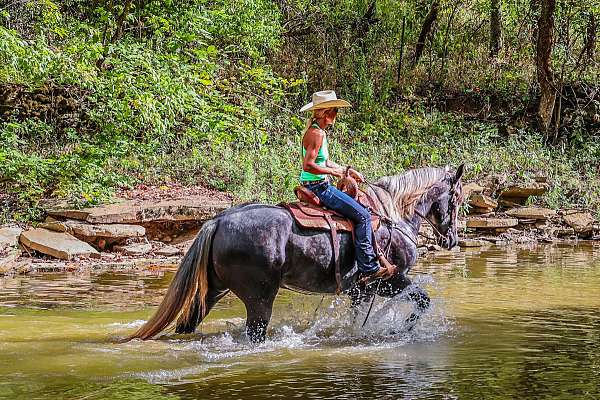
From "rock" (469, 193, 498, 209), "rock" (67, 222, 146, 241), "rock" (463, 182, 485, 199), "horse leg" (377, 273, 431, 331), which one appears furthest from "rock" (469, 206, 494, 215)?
"horse leg" (377, 273, 431, 331)

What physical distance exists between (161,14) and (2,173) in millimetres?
5907

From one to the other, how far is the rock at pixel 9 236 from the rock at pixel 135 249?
177 cm

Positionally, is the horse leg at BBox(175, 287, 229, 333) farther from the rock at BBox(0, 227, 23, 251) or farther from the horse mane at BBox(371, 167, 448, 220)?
the rock at BBox(0, 227, 23, 251)

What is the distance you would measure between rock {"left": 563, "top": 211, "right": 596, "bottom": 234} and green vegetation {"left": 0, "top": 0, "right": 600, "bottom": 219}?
2.53 feet

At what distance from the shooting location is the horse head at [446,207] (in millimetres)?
9039

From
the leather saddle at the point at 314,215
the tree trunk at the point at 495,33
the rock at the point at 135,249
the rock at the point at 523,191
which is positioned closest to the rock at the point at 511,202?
the rock at the point at 523,191

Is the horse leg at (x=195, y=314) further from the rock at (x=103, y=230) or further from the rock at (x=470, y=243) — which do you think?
the rock at (x=470, y=243)

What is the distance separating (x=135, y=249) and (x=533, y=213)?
10018 millimetres

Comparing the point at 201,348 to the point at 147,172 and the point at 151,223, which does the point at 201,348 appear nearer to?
the point at 151,223

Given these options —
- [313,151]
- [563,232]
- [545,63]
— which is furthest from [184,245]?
[545,63]

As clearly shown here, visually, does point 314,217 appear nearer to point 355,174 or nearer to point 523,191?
point 355,174

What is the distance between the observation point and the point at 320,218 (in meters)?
8.01

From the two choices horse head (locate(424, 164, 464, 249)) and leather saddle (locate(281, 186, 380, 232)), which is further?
horse head (locate(424, 164, 464, 249))

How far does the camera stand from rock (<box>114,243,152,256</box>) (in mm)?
15043
